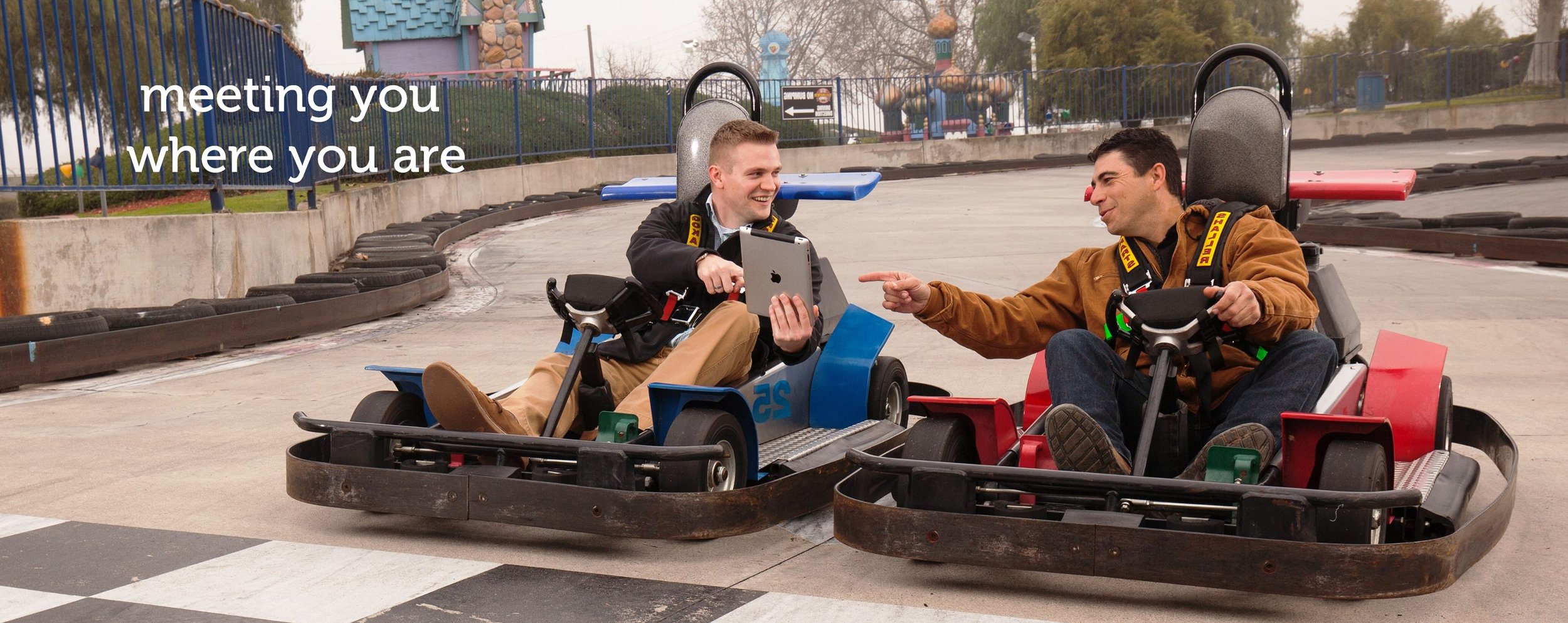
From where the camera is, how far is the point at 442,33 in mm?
32562

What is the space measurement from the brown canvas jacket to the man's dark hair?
0.39ft

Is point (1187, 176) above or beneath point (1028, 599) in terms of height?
above

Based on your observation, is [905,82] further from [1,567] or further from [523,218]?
[1,567]

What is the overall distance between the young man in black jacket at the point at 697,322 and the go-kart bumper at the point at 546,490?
187mm

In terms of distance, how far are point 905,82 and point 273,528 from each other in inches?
956

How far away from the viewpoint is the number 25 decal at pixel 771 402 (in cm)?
403

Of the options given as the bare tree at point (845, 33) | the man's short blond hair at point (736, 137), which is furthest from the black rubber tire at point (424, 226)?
the bare tree at point (845, 33)

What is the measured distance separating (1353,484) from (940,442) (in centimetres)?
88

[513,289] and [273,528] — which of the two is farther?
[513,289]

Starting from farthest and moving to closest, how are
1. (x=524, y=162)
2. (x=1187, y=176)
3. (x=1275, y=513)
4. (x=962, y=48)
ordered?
(x=962, y=48) → (x=524, y=162) → (x=1187, y=176) → (x=1275, y=513)

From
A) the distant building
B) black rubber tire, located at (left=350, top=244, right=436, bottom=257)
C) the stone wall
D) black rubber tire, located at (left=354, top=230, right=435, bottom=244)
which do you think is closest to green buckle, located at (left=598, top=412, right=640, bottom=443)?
black rubber tire, located at (left=350, top=244, right=436, bottom=257)

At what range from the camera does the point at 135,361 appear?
6.73 metres

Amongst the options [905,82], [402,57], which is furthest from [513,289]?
[402,57]

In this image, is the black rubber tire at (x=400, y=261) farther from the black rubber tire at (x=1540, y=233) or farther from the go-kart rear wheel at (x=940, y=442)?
the black rubber tire at (x=1540, y=233)
